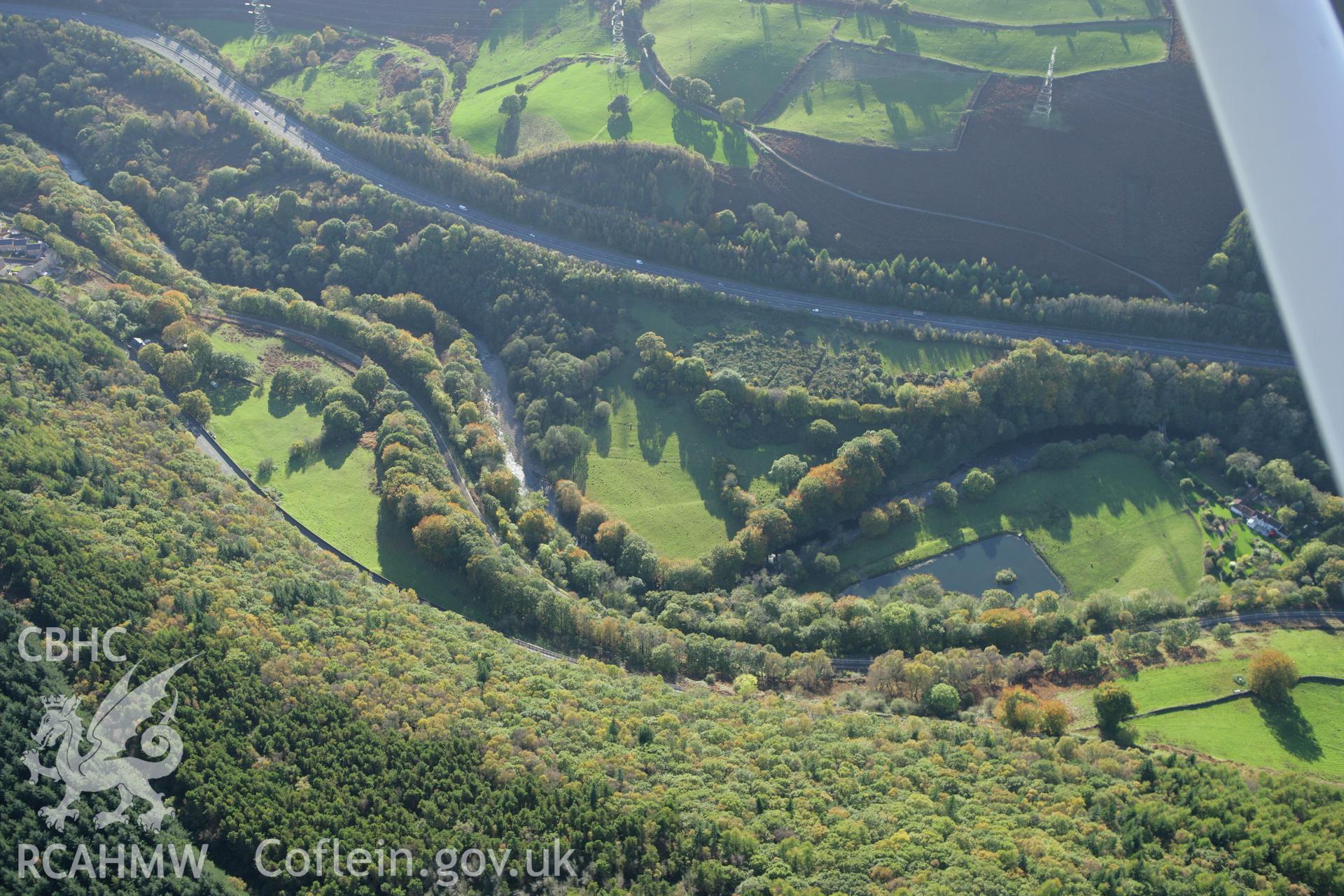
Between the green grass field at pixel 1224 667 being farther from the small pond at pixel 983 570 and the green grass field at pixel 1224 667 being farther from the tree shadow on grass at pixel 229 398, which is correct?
the tree shadow on grass at pixel 229 398

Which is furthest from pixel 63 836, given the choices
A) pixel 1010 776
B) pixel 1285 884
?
pixel 1285 884

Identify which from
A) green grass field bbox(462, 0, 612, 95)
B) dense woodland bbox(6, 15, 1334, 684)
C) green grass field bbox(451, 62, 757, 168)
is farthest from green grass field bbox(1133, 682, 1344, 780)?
green grass field bbox(462, 0, 612, 95)

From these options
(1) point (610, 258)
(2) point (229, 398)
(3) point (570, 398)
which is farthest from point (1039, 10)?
(2) point (229, 398)

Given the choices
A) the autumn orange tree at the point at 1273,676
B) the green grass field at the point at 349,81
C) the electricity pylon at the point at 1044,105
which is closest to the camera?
the autumn orange tree at the point at 1273,676

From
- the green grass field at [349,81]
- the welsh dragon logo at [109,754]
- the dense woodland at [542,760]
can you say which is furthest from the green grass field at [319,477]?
the green grass field at [349,81]

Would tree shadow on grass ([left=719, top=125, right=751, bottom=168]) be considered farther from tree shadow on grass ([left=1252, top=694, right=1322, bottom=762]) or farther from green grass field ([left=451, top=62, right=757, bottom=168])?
tree shadow on grass ([left=1252, top=694, right=1322, bottom=762])

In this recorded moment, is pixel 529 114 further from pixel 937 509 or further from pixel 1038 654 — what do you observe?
pixel 1038 654

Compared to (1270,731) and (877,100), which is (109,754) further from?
(877,100)
